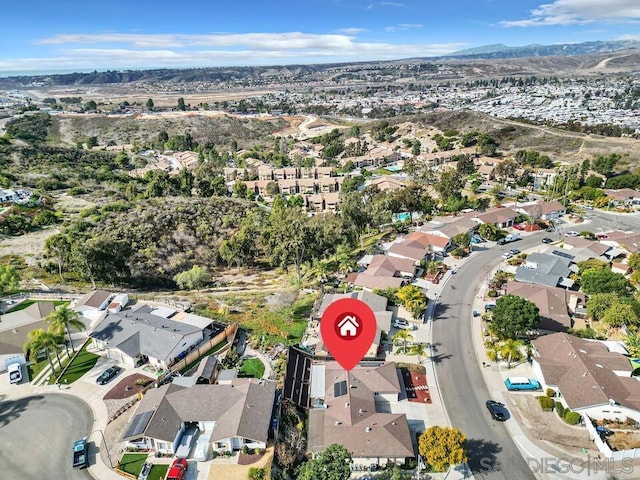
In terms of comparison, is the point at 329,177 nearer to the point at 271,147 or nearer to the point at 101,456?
the point at 271,147

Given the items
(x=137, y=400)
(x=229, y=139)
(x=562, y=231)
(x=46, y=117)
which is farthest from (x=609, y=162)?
(x=46, y=117)

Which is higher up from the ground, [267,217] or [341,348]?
[341,348]

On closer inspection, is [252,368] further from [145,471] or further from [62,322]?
[62,322]

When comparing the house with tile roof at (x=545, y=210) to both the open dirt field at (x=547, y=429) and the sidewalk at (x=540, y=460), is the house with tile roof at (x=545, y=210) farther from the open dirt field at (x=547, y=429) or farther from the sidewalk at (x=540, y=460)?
the open dirt field at (x=547, y=429)

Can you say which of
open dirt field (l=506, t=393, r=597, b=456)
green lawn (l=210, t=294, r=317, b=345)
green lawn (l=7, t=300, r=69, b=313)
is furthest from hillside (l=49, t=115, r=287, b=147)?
open dirt field (l=506, t=393, r=597, b=456)

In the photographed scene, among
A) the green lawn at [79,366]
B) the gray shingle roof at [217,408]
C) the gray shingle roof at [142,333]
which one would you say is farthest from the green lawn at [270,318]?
the green lawn at [79,366]

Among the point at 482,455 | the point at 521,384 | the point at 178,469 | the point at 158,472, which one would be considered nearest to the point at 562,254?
the point at 521,384
